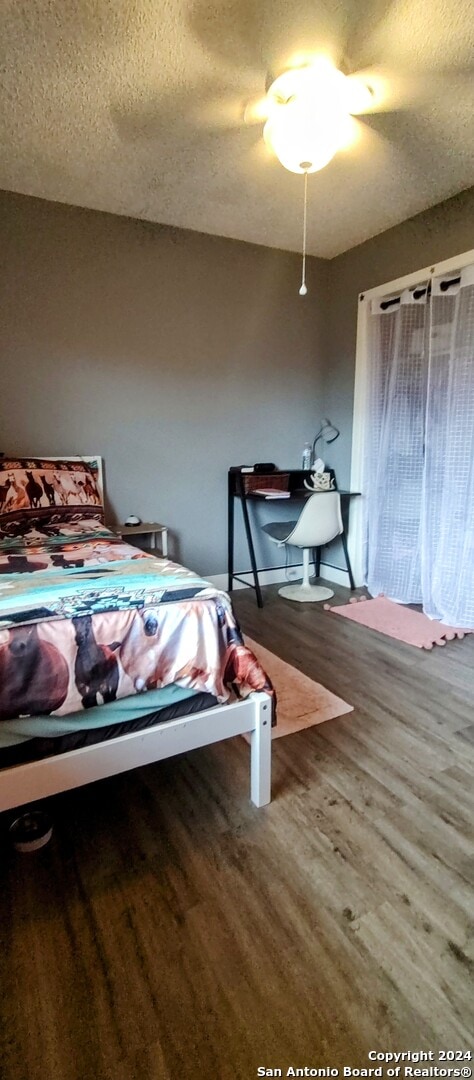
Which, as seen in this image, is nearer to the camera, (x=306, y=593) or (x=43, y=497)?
(x=43, y=497)

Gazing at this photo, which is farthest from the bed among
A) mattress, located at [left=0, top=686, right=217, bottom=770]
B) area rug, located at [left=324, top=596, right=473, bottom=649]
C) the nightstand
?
area rug, located at [left=324, top=596, right=473, bottom=649]

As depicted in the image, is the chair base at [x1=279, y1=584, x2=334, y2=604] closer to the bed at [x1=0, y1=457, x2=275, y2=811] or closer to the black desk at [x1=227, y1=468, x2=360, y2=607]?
the black desk at [x1=227, y1=468, x2=360, y2=607]

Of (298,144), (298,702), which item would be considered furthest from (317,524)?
(298,144)

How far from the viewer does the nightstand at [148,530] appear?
2.97 m

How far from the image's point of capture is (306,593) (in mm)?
3543

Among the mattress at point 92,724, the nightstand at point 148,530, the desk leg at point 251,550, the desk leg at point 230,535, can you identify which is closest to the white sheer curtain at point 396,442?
the desk leg at point 251,550

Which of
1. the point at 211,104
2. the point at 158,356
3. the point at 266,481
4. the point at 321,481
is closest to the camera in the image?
the point at 211,104

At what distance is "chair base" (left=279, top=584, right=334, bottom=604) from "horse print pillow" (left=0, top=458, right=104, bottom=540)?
150 centimetres

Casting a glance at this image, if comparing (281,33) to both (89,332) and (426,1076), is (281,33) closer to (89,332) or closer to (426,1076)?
(89,332)

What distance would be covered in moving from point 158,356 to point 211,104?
4.68 ft

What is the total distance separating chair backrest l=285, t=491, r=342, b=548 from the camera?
10.5ft

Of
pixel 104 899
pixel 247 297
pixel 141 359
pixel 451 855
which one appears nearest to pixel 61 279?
pixel 141 359

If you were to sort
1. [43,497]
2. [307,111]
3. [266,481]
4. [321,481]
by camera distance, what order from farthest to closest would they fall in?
[321,481], [266,481], [43,497], [307,111]

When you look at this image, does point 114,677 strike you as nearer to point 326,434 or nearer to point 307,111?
point 307,111
